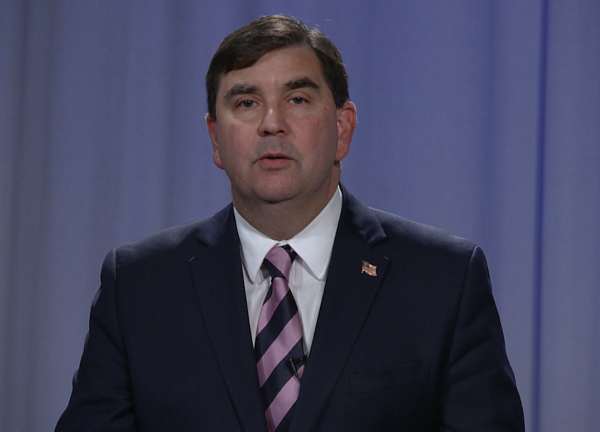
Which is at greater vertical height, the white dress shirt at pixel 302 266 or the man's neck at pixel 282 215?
the man's neck at pixel 282 215

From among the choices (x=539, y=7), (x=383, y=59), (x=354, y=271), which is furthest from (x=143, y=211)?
(x=539, y=7)

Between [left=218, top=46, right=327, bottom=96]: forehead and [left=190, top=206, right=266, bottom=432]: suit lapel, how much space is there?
1.07 ft

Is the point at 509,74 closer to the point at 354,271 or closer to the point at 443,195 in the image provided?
the point at 443,195

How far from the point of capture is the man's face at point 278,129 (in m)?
1.60

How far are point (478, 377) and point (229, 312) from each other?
0.52 m

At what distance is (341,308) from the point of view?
160cm

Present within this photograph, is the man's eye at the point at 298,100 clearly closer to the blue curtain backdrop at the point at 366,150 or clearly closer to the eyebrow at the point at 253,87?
the eyebrow at the point at 253,87

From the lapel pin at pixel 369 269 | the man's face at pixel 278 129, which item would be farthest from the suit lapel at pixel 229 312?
the lapel pin at pixel 369 269

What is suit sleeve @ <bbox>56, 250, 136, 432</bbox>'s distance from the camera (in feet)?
5.38

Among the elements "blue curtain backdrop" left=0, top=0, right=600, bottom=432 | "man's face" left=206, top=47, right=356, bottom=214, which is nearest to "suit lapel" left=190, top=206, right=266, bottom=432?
"man's face" left=206, top=47, right=356, bottom=214

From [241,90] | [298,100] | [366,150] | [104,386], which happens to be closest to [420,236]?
[298,100]

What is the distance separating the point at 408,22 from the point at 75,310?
4.94 feet

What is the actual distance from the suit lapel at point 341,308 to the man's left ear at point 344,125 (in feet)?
0.49

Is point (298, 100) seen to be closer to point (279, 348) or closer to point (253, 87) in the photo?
point (253, 87)
